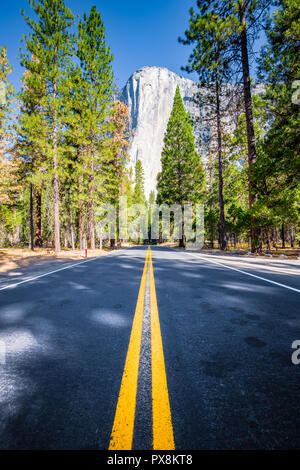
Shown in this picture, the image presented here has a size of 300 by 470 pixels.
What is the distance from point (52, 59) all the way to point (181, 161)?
729 inches

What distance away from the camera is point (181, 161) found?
101 feet

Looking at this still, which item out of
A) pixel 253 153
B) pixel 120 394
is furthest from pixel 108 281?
pixel 253 153

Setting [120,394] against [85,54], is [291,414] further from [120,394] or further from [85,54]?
[85,54]

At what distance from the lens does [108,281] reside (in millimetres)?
6023

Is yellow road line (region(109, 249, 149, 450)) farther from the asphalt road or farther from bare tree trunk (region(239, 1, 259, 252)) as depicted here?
bare tree trunk (region(239, 1, 259, 252))

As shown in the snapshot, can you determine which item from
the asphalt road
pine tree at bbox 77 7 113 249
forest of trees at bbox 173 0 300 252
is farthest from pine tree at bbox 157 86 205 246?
the asphalt road

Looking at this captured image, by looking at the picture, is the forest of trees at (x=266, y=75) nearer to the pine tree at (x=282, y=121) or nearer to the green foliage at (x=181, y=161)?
the pine tree at (x=282, y=121)

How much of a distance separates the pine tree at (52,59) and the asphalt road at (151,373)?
48.1 feet

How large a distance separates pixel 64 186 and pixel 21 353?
2316 cm

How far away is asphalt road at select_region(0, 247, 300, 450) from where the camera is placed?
1.36 metres

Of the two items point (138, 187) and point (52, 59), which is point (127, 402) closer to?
point (52, 59)

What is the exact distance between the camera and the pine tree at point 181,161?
30.3m

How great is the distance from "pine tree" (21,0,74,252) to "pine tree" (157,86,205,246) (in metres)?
16.8

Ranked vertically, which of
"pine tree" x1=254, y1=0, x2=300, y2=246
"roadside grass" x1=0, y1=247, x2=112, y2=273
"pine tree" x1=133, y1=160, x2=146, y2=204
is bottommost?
"roadside grass" x1=0, y1=247, x2=112, y2=273
